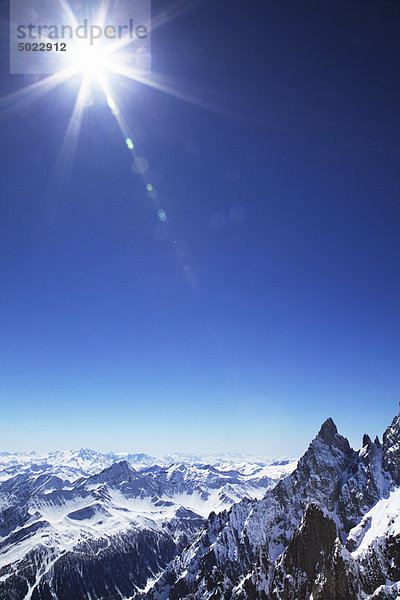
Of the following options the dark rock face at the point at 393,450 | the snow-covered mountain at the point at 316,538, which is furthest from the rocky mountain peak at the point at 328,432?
the dark rock face at the point at 393,450

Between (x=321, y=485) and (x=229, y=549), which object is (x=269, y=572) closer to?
(x=321, y=485)

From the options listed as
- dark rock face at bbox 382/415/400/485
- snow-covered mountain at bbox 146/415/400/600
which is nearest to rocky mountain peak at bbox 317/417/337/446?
snow-covered mountain at bbox 146/415/400/600

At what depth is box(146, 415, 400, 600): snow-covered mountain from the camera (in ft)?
245

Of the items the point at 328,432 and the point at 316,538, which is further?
the point at 328,432

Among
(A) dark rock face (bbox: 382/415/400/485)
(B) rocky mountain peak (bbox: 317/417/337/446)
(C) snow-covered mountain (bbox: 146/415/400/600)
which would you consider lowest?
(C) snow-covered mountain (bbox: 146/415/400/600)

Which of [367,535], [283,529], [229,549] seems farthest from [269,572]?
[229,549]

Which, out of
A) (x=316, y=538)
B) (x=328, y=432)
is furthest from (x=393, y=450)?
(x=316, y=538)

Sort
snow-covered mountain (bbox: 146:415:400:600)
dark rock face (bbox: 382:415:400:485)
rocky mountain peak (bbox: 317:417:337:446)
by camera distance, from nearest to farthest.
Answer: snow-covered mountain (bbox: 146:415:400:600) < dark rock face (bbox: 382:415:400:485) < rocky mountain peak (bbox: 317:417:337:446)

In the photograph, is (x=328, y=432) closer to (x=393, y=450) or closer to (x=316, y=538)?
(x=393, y=450)

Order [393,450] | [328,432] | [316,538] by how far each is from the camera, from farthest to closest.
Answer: [328,432], [393,450], [316,538]

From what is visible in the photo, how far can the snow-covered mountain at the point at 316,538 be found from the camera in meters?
74.6

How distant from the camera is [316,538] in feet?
294

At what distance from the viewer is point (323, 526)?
92.2 metres

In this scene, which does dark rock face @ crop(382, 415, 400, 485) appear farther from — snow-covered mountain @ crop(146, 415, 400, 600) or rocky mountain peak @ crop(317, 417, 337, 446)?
rocky mountain peak @ crop(317, 417, 337, 446)
